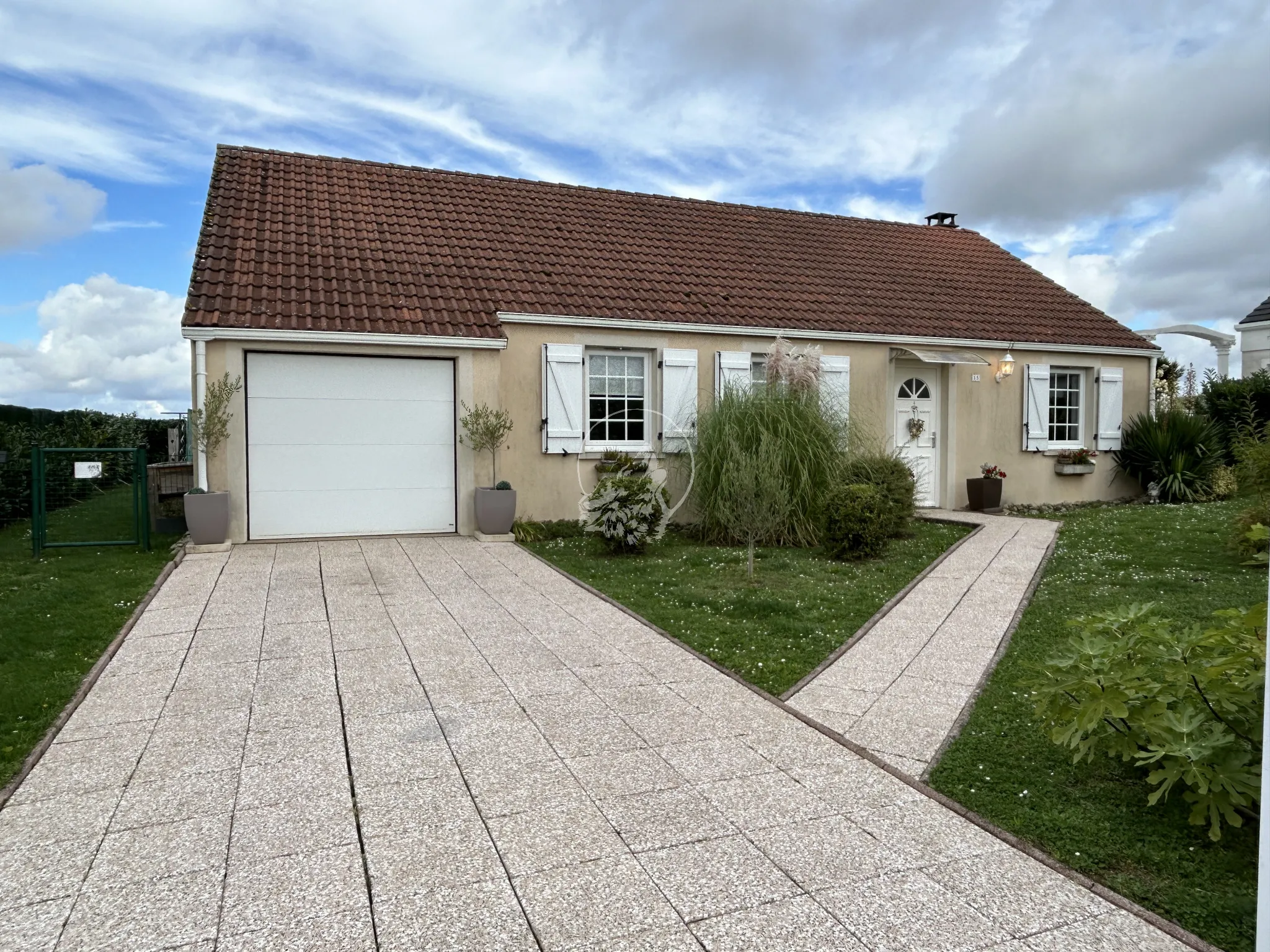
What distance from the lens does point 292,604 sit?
632 centimetres

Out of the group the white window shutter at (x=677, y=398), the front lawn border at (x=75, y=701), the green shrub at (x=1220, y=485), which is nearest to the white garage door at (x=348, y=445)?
the front lawn border at (x=75, y=701)

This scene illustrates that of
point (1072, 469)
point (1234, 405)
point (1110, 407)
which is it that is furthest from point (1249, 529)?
point (1234, 405)

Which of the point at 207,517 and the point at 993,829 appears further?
the point at 207,517

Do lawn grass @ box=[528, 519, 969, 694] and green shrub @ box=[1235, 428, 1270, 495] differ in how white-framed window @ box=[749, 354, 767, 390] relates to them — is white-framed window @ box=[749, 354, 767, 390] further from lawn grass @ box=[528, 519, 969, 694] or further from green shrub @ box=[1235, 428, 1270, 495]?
green shrub @ box=[1235, 428, 1270, 495]

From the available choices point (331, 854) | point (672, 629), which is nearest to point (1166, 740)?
point (331, 854)

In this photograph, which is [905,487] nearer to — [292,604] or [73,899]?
[292,604]

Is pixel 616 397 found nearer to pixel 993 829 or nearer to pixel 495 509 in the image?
pixel 495 509

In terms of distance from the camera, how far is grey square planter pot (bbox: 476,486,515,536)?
9492 millimetres

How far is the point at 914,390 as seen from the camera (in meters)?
12.5

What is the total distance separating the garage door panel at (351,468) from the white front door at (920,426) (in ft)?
21.6

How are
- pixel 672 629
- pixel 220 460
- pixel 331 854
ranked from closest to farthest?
pixel 331 854
pixel 672 629
pixel 220 460

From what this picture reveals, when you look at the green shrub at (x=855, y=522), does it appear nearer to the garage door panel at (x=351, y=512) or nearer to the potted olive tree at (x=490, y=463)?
the potted olive tree at (x=490, y=463)

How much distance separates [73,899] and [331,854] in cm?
72

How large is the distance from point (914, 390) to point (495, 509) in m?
6.69
